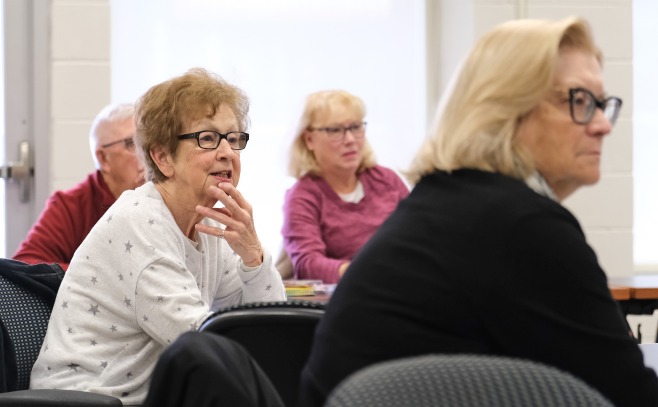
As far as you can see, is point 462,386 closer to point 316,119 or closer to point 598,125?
point 598,125

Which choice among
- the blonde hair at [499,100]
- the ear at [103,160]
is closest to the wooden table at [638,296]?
the ear at [103,160]

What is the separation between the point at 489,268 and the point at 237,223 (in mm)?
1012

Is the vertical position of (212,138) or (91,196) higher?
(212,138)

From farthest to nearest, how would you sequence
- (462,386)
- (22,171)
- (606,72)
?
(606,72)
(22,171)
(462,386)

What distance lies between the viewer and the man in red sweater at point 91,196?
3.30 metres

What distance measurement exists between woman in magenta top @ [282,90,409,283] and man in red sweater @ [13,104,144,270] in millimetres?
639

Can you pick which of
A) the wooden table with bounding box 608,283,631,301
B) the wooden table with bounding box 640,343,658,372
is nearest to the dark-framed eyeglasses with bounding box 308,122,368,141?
the wooden table with bounding box 608,283,631,301

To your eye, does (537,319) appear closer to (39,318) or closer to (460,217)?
(460,217)

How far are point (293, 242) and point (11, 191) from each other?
130 cm

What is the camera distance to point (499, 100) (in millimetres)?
1483

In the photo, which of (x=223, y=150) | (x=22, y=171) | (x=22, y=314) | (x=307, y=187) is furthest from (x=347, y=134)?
(x=22, y=314)

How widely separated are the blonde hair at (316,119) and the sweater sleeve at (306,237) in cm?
11

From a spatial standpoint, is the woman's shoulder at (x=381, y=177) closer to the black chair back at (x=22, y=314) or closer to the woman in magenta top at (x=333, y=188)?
the woman in magenta top at (x=333, y=188)

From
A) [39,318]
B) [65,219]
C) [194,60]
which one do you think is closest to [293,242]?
[65,219]
